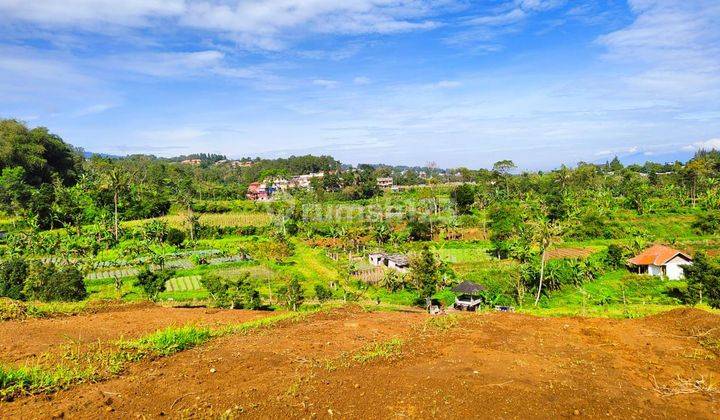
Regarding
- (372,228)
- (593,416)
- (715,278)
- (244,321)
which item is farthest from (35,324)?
(372,228)

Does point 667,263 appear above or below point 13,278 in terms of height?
below

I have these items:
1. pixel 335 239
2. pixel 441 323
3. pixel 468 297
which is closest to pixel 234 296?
pixel 441 323

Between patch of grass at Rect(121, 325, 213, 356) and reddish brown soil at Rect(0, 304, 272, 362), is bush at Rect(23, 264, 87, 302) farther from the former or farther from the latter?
patch of grass at Rect(121, 325, 213, 356)

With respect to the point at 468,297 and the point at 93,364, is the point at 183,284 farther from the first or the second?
the point at 93,364

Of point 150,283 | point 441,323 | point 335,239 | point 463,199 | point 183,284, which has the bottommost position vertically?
point 183,284

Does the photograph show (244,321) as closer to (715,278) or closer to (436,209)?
(715,278)

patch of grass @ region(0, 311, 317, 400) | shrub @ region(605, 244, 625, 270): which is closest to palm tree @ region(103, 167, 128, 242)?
patch of grass @ region(0, 311, 317, 400)

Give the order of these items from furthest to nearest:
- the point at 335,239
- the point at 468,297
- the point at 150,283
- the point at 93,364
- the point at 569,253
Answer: the point at 335,239 → the point at 569,253 → the point at 468,297 → the point at 150,283 → the point at 93,364
